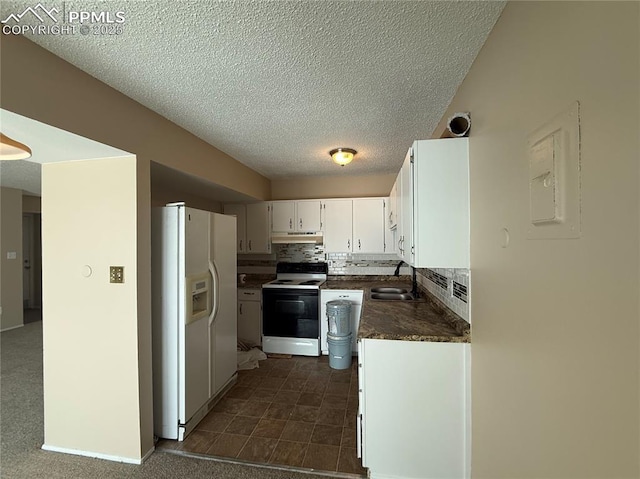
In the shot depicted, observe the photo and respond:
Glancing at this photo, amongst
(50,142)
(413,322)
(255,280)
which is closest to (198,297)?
(50,142)

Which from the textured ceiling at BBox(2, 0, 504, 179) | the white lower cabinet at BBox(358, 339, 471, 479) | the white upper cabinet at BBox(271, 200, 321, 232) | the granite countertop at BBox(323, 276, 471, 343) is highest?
the textured ceiling at BBox(2, 0, 504, 179)

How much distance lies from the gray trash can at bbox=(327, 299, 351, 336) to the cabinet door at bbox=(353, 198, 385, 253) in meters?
0.98

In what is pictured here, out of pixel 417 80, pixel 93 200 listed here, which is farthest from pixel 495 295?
pixel 93 200

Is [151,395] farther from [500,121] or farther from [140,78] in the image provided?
[500,121]

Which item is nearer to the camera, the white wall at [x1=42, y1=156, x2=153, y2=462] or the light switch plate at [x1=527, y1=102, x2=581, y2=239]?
the light switch plate at [x1=527, y1=102, x2=581, y2=239]

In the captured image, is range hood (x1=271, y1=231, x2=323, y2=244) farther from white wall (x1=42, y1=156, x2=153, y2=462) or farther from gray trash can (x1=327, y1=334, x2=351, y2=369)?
white wall (x1=42, y1=156, x2=153, y2=462)

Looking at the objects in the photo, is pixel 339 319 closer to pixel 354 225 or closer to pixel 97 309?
pixel 354 225

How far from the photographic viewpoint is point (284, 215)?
A: 13.8ft

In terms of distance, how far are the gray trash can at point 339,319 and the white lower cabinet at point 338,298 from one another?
193mm

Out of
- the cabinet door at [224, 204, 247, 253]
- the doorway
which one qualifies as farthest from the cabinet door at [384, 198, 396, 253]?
the doorway

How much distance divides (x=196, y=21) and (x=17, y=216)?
579 centimetres

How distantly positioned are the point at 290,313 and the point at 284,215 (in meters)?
1.47

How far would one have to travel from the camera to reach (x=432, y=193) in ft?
5.33

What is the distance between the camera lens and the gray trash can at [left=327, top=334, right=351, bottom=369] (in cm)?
330
